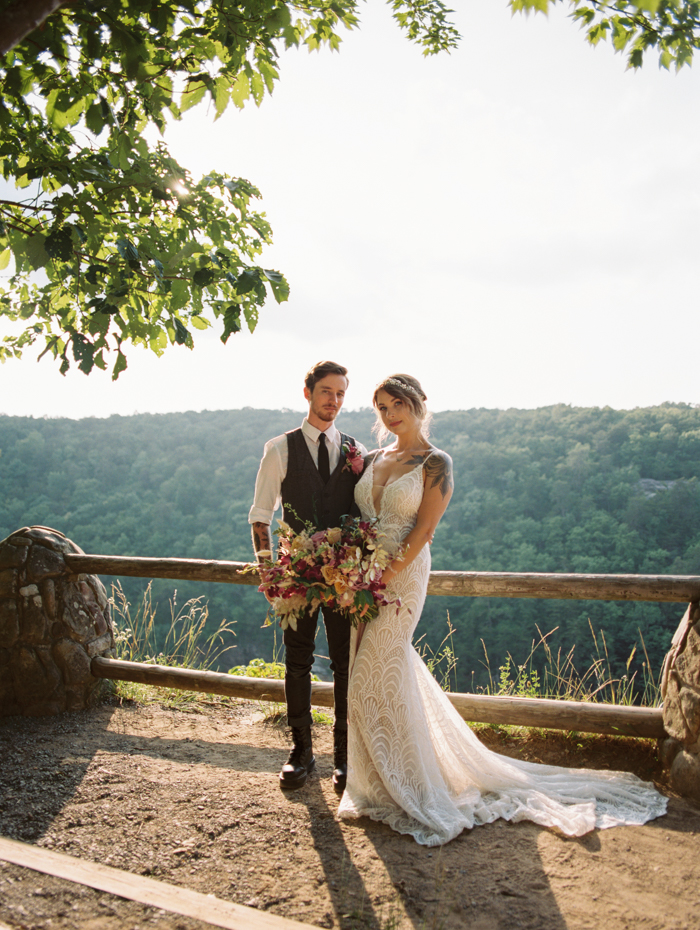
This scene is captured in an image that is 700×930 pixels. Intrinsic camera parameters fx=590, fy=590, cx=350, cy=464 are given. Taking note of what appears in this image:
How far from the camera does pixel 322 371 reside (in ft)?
9.88

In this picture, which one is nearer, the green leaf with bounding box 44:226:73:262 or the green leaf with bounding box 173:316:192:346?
the green leaf with bounding box 44:226:73:262

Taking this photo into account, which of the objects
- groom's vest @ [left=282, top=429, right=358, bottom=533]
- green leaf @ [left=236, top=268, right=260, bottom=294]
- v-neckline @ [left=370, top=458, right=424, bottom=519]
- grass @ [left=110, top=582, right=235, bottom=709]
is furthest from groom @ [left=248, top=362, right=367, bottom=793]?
grass @ [left=110, top=582, right=235, bottom=709]

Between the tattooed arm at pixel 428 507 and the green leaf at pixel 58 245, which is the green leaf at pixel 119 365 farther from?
the tattooed arm at pixel 428 507

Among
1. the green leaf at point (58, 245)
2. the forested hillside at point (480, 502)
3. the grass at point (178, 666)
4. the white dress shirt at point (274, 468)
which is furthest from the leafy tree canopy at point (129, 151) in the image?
the forested hillside at point (480, 502)

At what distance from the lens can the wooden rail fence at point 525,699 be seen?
307 centimetres

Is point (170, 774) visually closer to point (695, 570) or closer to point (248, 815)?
point (248, 815)

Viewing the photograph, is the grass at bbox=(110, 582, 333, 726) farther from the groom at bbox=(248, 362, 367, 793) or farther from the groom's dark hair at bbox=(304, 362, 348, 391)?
the groom's dark hair at bbox=(304, 362, 348, 391)

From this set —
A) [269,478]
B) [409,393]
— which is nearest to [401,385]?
[409,393]

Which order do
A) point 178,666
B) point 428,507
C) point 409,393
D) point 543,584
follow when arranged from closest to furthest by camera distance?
point 428,507 → point 409,393 → point 543,584 → point 178,666

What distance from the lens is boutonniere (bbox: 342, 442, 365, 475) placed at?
2975 mm

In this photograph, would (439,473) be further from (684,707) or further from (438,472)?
(684,707)

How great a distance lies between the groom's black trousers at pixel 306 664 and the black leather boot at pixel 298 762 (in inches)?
2.2

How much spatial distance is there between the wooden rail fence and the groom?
1.56 ft

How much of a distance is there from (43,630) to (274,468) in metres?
2.31
